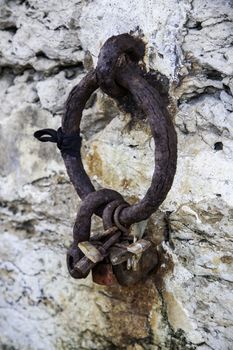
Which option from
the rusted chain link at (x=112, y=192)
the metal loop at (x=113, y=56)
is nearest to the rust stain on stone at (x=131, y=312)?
the rusted chain link at (x=112, y=192)

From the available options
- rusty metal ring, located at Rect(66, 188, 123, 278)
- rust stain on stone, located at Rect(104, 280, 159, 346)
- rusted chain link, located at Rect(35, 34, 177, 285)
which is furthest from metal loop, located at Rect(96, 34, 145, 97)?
rust stain on stone, located at Rect(104, 280, 159, 346)

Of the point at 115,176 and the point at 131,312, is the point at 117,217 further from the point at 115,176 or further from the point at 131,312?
the point at 131,312

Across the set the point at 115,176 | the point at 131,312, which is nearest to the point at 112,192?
the point at 115,176

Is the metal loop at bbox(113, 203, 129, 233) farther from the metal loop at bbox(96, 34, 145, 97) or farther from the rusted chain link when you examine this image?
the metal loop at bbox(96, 34, 145, 97)

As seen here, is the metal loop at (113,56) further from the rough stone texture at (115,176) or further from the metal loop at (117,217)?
the metal loop at (117,217)

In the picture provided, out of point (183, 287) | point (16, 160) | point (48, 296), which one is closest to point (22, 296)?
point (48, 296)
